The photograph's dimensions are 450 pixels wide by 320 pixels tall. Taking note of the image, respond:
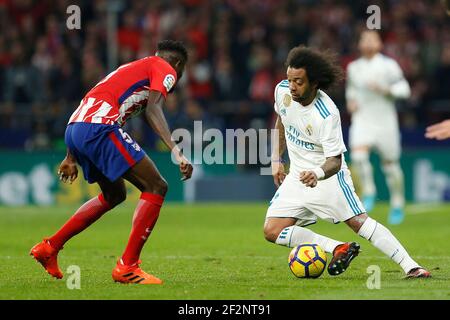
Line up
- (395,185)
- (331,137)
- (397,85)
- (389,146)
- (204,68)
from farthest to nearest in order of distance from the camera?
(204,68)
(389,146)
(395,185)
(397,85)
(331,137)

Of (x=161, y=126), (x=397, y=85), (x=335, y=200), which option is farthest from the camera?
(x=397, y=85)

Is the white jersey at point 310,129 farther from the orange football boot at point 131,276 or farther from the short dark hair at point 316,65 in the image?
the orange football boot at point 131,276

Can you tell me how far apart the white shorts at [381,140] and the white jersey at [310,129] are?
7393 mm

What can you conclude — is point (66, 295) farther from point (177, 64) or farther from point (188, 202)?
point (188, 202)

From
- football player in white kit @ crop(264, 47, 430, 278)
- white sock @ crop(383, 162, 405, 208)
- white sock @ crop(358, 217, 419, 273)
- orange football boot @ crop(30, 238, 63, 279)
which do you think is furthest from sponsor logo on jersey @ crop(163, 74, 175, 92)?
white sock @ crop(383, 162, 405, 208)

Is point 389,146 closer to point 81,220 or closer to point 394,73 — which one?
point 394,73

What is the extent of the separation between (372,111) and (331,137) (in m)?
8.24

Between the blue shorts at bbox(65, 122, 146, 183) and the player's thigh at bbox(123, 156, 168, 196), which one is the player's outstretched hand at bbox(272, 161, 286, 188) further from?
the blue shorts at bbox(65, 122, 146, 183)

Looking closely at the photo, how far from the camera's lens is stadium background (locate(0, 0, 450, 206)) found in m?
19.6

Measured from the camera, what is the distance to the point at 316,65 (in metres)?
8.29

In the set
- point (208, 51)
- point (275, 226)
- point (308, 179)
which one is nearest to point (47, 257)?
point (275, 226)

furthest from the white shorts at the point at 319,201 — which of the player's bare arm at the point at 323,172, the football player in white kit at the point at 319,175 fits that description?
the player's bare arm at the point at 323,172

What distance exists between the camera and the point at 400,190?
15492mm
